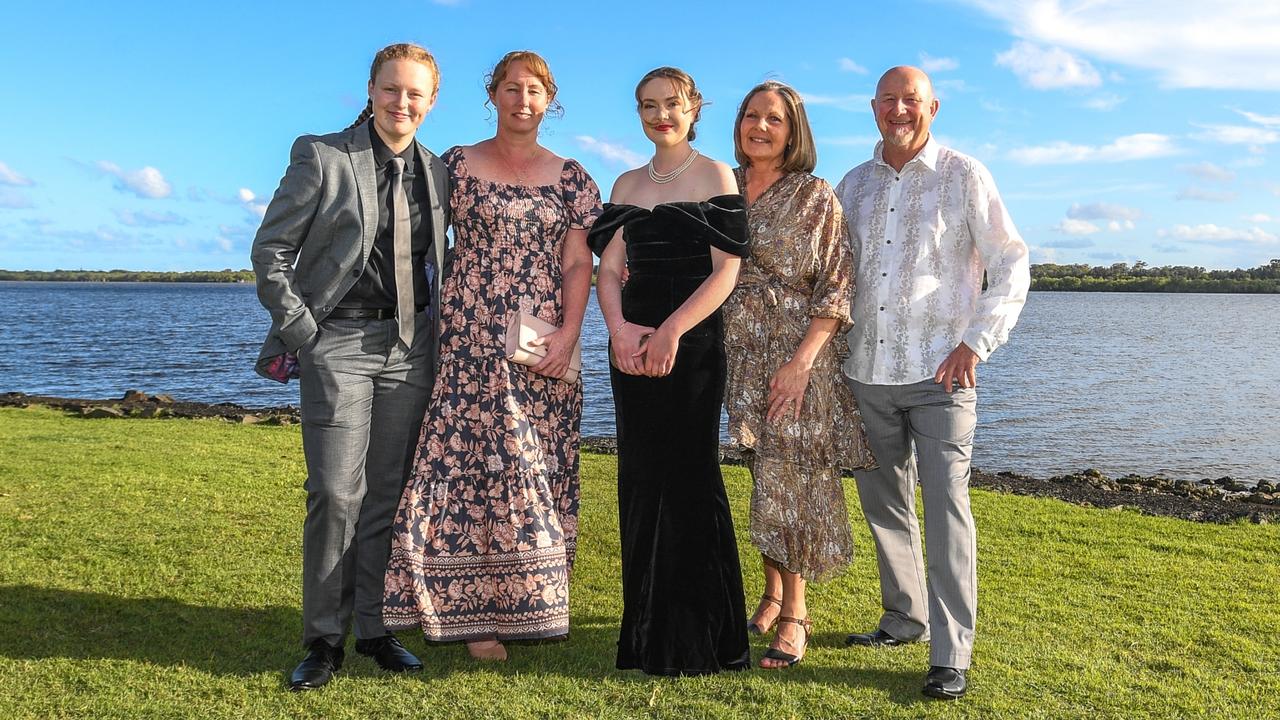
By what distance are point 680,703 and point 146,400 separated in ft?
68.8

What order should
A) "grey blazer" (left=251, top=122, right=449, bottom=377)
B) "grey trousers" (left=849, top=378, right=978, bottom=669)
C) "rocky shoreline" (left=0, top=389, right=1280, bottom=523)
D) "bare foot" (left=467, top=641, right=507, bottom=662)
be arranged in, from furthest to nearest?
"rocky shoreline" (left=0, top=389, right=1280, bottom=523) < "bare foot" (left=467, top=641, right=507, bottom=662) < "grey trousers" (left=849, top=378, right=978, bottom=669) < "grey blazer" (left=251, top=122, right=449, bottom=377)

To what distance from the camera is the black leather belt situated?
13.5 feet

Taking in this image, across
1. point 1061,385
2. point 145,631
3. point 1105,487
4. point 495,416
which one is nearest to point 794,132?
point 495,416

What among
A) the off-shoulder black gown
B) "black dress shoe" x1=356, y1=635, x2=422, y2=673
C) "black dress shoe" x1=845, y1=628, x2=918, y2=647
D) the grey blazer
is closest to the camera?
the grey blazer

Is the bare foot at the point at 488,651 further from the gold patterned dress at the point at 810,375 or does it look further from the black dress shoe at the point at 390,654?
the gold patterned dress at the point at 810,375

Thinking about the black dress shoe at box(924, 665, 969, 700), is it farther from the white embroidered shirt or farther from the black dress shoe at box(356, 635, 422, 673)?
the black dress shoe at box(356, 635, 422, 673)

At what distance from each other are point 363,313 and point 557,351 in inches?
34.6

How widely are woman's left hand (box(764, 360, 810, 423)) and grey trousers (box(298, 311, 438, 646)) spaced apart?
1.61 metres

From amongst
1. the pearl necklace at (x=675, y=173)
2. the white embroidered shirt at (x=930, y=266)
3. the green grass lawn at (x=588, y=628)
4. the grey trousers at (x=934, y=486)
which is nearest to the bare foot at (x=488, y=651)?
the green grass lawn at (x=588, y=628)

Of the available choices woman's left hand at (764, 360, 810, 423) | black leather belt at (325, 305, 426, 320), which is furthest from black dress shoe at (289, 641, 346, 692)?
woman's left hand at (764, 360, 810, 423)

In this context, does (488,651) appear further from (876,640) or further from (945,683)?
(945,683)

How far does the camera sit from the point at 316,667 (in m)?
4.16

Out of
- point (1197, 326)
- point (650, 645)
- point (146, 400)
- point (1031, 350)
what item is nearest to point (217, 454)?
point (650, 645)

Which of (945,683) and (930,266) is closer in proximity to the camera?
(945,683)
